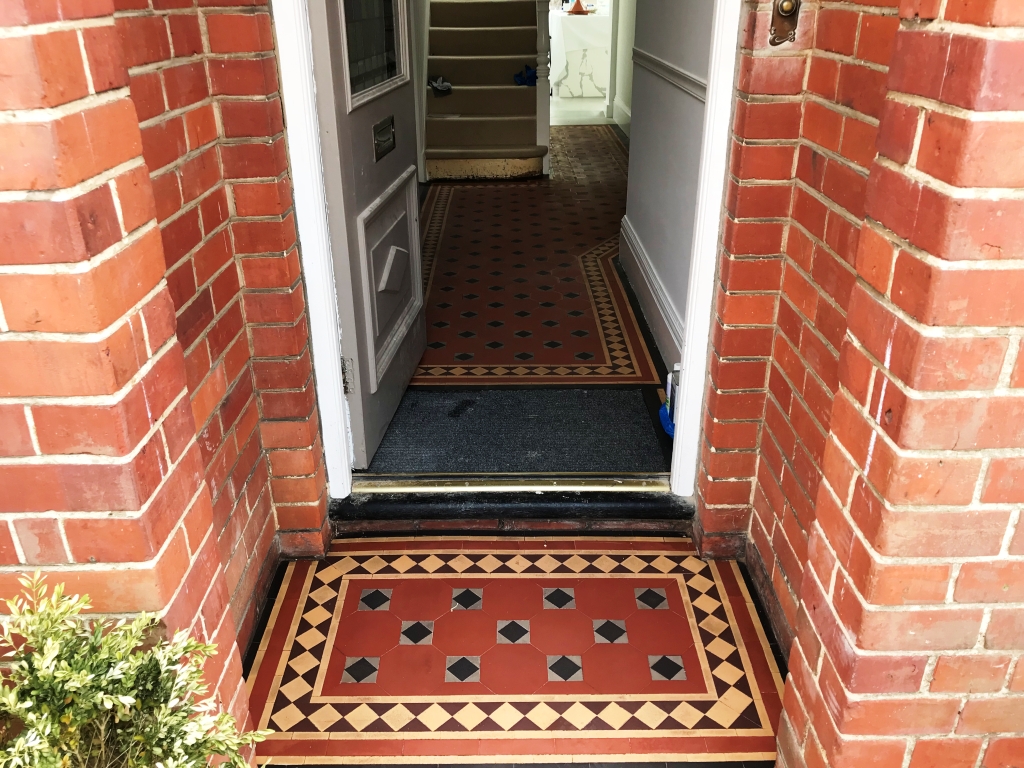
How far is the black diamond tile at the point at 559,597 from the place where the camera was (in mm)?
2186

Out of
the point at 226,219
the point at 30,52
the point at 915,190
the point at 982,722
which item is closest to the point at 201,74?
the point at 226,219

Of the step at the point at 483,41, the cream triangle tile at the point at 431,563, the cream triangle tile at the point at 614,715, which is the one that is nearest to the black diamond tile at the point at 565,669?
the cream triangle tile at the point at 614,715

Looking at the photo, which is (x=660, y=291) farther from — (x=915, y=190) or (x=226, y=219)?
(x=915, y=190)

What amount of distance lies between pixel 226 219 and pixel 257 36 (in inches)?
16.7

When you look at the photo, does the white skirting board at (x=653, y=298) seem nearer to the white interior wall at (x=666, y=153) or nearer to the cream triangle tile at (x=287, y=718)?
the white interior wall at (x=666, y=153)

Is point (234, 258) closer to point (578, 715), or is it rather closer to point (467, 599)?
point (467, 599)

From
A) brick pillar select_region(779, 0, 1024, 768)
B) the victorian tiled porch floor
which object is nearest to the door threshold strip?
the victorian tiled porch floor

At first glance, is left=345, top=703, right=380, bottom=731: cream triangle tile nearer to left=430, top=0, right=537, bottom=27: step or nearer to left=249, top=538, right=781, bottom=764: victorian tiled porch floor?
left=249, top=538, right=781, bottom=764: victorian tiled porch floor

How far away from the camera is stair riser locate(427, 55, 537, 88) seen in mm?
6992

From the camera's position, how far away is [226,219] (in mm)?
1920

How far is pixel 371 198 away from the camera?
98.8 inches

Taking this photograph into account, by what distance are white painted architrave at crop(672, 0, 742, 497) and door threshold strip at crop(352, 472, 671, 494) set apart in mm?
120

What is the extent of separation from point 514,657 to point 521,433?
1013mm

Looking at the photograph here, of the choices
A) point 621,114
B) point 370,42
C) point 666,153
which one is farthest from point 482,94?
point 370,42
